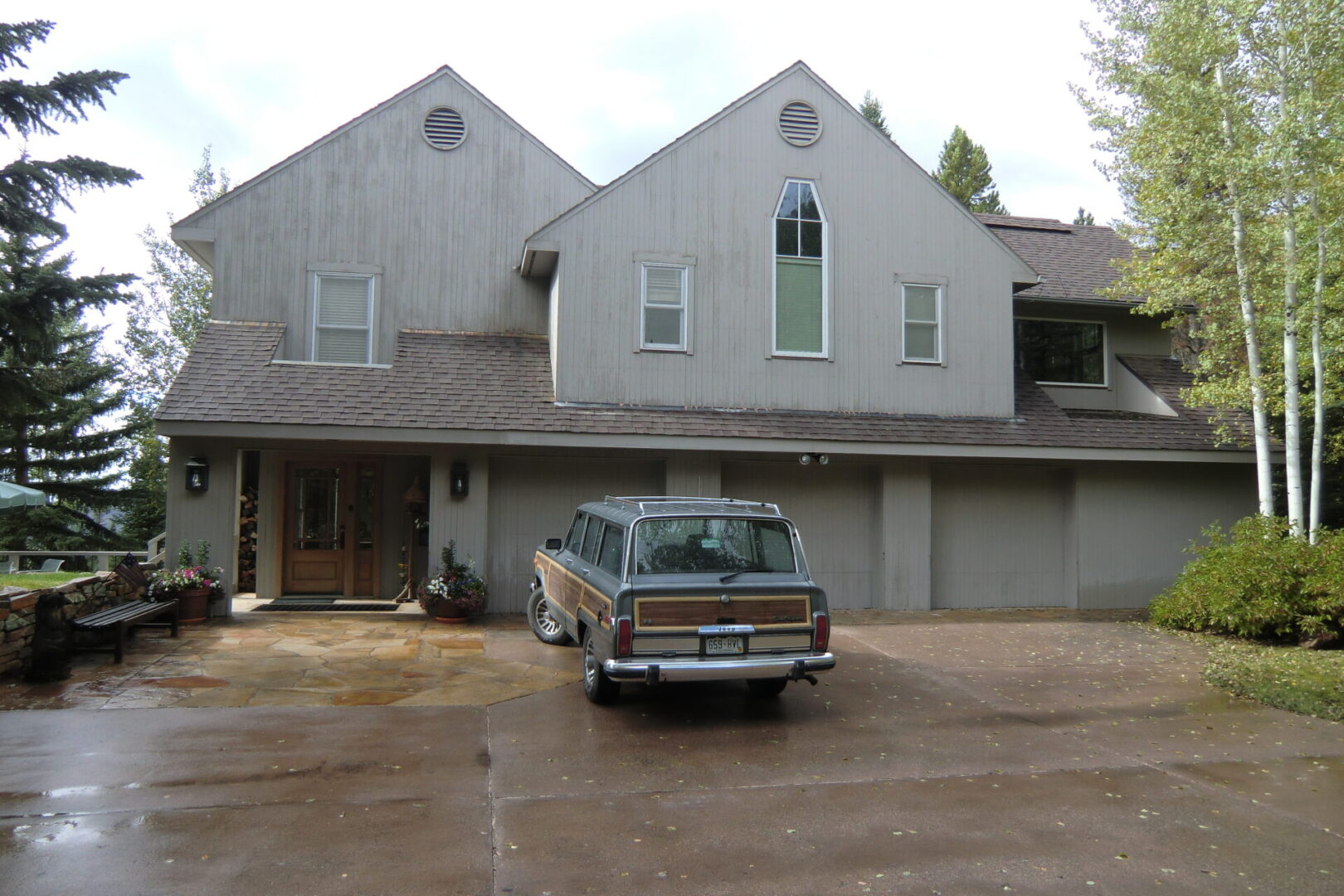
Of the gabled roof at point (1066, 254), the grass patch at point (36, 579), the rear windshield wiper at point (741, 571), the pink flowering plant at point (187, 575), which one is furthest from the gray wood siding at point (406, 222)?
the rear windshield wiper at point (741, 571)

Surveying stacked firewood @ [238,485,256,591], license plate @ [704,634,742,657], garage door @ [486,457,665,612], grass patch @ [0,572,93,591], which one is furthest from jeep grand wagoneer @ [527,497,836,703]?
grass patch @ [0,572,93,591]

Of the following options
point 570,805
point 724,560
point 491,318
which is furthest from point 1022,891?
point 491,318

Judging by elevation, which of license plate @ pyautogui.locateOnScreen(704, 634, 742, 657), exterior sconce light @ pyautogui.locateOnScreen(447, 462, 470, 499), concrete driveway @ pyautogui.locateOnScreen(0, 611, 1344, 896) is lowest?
concrete driveway @ pyautogui.locateOnScreen(0, 611, 1344, 896)

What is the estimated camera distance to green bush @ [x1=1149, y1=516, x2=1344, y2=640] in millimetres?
11523

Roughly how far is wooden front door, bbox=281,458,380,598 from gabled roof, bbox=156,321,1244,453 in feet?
6.64

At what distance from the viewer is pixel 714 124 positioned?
47.0 feet

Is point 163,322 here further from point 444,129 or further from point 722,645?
point 722,645

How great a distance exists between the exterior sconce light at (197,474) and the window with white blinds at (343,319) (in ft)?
8.68

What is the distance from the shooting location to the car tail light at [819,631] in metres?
7.63

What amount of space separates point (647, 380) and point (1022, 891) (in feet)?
32.9

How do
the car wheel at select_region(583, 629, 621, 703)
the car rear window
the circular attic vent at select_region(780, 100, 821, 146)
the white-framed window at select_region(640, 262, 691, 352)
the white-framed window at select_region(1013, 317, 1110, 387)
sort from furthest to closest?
the white-framed window at select_region(1013, 317, 1110, 387) < the circular attic vent at select_region(780, 100, 821, 146) < the white-framed window at select_region(640, 262, 691, 352) < the car wheel at select_region(583, 629, 621, 703) < the car rear window

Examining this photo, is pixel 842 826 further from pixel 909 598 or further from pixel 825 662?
pixel 909 598

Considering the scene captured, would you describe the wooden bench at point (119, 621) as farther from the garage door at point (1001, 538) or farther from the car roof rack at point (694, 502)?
the garage door at point (1001, 538)

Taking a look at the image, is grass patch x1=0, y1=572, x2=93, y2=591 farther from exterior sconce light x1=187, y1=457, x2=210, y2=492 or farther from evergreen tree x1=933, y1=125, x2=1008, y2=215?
evergreen tree x1=933, y1=125, x2=1008, y2=215
